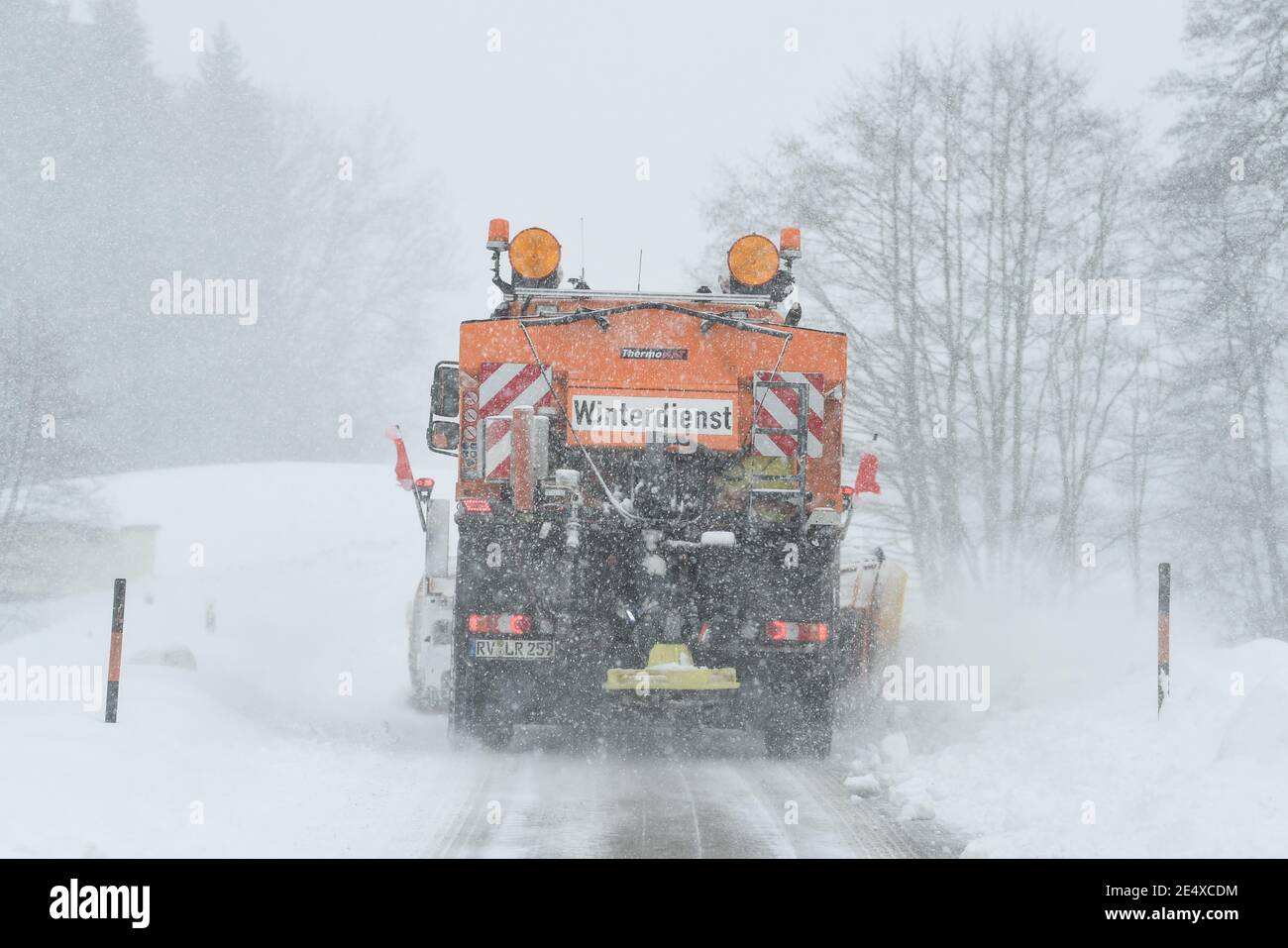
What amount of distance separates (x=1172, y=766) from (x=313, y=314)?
39.9 metres

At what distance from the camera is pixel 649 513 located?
7.47 meters

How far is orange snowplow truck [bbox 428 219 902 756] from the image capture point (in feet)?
24.6

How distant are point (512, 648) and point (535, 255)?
A: 233 cm

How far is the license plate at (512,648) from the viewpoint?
24.9ft

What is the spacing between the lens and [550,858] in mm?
5238

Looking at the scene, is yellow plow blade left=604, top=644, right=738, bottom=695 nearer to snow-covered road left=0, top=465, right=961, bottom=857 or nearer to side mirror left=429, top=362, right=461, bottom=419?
snow-covered road left=0, top=465, right=961, bottom=857

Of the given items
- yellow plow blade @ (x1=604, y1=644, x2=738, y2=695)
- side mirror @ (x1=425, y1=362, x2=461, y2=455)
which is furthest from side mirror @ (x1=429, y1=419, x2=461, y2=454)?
yellow plow blade @ (x1=604, y1=644, x2=738, y2=695)

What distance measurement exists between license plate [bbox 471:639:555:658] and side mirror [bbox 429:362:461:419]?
4.56 ft

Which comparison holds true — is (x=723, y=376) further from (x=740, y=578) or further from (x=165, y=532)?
(x=165, y=532)

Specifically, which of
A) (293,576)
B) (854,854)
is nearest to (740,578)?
(854,854)
